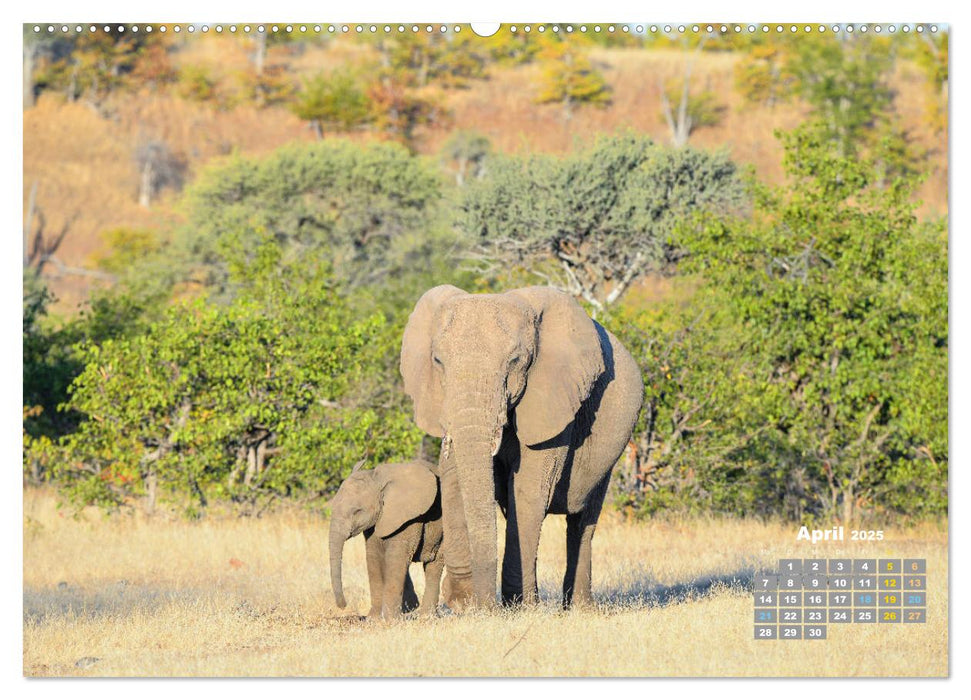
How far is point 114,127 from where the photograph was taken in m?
45.4

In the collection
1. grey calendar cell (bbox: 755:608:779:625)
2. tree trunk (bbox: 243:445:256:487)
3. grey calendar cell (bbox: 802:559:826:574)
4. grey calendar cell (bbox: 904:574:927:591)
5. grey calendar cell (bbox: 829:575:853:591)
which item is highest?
grey calendar cell (bbox: 802:559:826:574)

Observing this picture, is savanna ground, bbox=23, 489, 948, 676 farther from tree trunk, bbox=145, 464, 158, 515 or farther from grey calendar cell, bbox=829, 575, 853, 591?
tree trunk, bbox=145, 464, 158, 515

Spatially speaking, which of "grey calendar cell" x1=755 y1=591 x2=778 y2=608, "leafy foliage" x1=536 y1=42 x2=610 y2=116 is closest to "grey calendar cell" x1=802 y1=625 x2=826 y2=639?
"grey calendar cell" x1=755 y1=591 x2=778 y2=608

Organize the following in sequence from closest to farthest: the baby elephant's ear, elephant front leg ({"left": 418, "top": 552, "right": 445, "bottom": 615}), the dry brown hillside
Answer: the baby elephant's ear, elephant front leg ({"left": 418, "top": 552, "right": 445, "bottom": 615}), the dry brown hillside

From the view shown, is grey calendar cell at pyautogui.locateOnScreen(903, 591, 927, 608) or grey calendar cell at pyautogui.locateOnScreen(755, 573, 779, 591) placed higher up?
grey calendar cell at pyautogui.locateOnScreen(755, 573, 779, 591)

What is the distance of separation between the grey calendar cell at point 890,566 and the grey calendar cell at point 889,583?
1.7 inches

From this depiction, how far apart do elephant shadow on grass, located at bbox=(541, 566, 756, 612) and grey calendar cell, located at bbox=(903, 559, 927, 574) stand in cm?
221

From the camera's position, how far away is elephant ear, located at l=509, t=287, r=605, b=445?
850 centimetres

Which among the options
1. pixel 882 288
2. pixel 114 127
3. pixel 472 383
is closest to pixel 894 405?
pixel 882 288

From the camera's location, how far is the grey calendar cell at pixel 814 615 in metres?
8.21

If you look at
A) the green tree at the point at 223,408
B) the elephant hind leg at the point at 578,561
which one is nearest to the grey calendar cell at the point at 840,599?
the elephant hind leg at the point at 578,561

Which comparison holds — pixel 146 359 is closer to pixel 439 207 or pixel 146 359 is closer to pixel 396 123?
pixel 439 207

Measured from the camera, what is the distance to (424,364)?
8.52 meters
